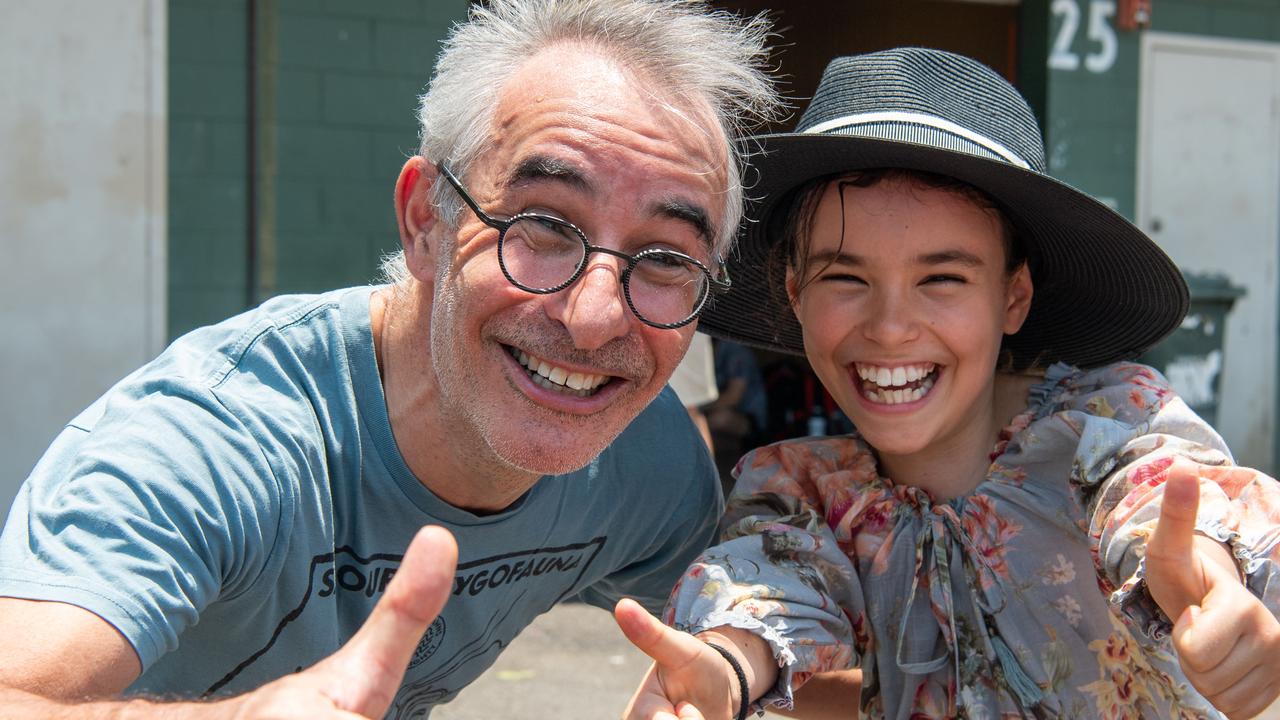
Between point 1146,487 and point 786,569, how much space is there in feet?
2.02

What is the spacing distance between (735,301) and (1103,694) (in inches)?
44.7

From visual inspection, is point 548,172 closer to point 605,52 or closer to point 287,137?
point 605,52

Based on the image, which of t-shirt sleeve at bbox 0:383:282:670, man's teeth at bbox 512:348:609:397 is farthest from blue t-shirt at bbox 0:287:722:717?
man's teeth at bbox 512:348:609:397

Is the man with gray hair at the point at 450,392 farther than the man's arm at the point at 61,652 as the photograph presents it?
Yes

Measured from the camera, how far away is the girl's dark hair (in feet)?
7.68

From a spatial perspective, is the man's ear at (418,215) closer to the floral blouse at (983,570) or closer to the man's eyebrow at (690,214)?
the man's eyebrow at (690,214)

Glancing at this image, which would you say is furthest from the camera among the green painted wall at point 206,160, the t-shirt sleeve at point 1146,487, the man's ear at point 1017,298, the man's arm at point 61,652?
the green painted wall at point 206,160

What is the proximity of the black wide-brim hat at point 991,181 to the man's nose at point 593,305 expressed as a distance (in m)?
0.52

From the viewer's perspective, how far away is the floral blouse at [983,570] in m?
2.04

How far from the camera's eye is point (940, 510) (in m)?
2.34

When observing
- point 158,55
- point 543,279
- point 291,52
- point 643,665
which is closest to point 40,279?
point 158,55

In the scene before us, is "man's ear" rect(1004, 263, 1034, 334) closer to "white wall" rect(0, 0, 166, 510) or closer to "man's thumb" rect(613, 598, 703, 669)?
"man's thumb" rect(613, 598, 703, 669)

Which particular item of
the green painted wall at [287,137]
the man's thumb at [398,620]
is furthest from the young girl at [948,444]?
the green painted wall at [287,137]

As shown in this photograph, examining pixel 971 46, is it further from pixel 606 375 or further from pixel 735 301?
pixel 606 375
